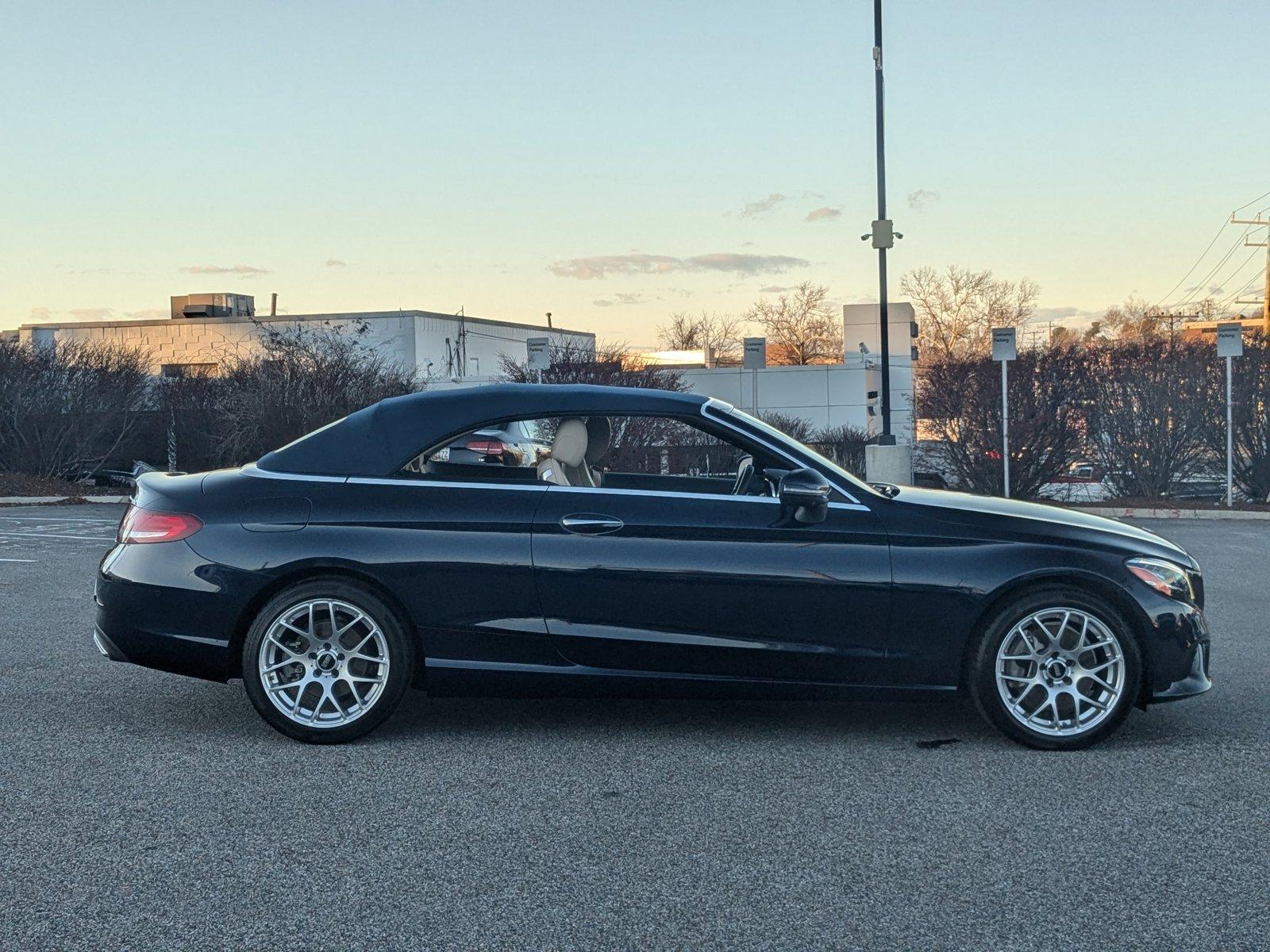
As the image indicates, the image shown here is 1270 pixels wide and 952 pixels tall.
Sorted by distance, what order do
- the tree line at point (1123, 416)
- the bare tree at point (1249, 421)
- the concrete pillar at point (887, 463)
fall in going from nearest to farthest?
the bare tree at point (1249, 421) < the tree line at point (1123, 416) < the concrete pillar at point (887, 463)

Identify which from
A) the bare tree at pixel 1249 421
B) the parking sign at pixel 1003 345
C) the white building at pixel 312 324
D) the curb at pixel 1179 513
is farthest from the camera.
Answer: the white building at pixel 312 324

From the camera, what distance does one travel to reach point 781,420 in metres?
28.3

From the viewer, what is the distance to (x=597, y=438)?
599 centimetres

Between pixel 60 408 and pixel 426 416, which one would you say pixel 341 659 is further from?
pixel 60 408

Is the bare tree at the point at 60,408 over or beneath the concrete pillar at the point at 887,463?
over

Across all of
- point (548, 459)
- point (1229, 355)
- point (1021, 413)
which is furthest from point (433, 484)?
point (1229, 355)

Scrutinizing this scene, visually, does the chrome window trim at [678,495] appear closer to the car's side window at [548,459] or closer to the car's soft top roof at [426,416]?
the car's side window at [548,459]

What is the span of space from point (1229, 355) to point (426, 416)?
54.2 ft

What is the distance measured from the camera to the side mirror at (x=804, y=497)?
5516 millimetres

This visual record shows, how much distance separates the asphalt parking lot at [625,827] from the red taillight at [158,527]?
0.87m

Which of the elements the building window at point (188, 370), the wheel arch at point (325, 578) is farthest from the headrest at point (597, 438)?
the building window at point (188, 370)

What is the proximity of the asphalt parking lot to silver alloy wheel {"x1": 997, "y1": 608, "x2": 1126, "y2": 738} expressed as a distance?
0.16 m

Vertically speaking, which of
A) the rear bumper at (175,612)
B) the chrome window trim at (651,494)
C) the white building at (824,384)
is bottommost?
the rear bumper at (175,612)

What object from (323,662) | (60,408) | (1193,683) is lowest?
(1193,683)
